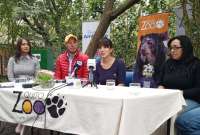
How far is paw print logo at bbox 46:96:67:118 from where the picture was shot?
3.87 metres

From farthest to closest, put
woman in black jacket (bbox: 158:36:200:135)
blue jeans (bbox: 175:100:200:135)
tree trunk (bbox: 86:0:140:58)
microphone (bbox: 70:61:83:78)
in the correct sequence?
tree trunk (bbox: 86:0:140:58)
microphone (bbox: 70:61:83:78)
woman in black jacket (bbox: 158:36:200:135)
blue jeans (bbox: 175:100:200:135)

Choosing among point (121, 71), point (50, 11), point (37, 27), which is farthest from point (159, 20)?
point (37, 27)

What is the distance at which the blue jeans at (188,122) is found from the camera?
4031mm

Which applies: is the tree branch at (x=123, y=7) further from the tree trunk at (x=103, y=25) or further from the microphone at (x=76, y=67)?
the microphone at (x=76, y=67)

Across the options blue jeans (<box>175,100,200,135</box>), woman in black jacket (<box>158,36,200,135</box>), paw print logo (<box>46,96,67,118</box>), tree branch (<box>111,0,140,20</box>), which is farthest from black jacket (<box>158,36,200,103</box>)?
tree branch (<box>111,0,140,20</box>)

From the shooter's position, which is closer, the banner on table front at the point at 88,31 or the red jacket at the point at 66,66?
the red jacket at the point at 66,66

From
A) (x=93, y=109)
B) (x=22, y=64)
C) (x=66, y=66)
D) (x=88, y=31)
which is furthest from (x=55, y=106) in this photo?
(x=88, y=31)

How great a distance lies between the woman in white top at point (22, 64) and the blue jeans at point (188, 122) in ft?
8.05

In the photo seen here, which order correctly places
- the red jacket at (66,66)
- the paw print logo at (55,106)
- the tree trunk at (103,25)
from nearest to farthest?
the paw print logo at (55,106)
the red jacket at (66,66)
the tree trunk at (103,25)

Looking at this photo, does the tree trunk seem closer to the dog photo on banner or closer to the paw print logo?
the dog photo on banner

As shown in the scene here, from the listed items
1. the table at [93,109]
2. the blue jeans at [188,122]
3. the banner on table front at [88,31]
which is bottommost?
the blue jeans at [188,122]

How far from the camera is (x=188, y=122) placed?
4039 millimetres

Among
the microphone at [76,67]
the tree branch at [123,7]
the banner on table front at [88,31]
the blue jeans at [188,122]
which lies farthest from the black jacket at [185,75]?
the banner on table front at [88,31]

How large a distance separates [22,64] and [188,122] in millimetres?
2716
